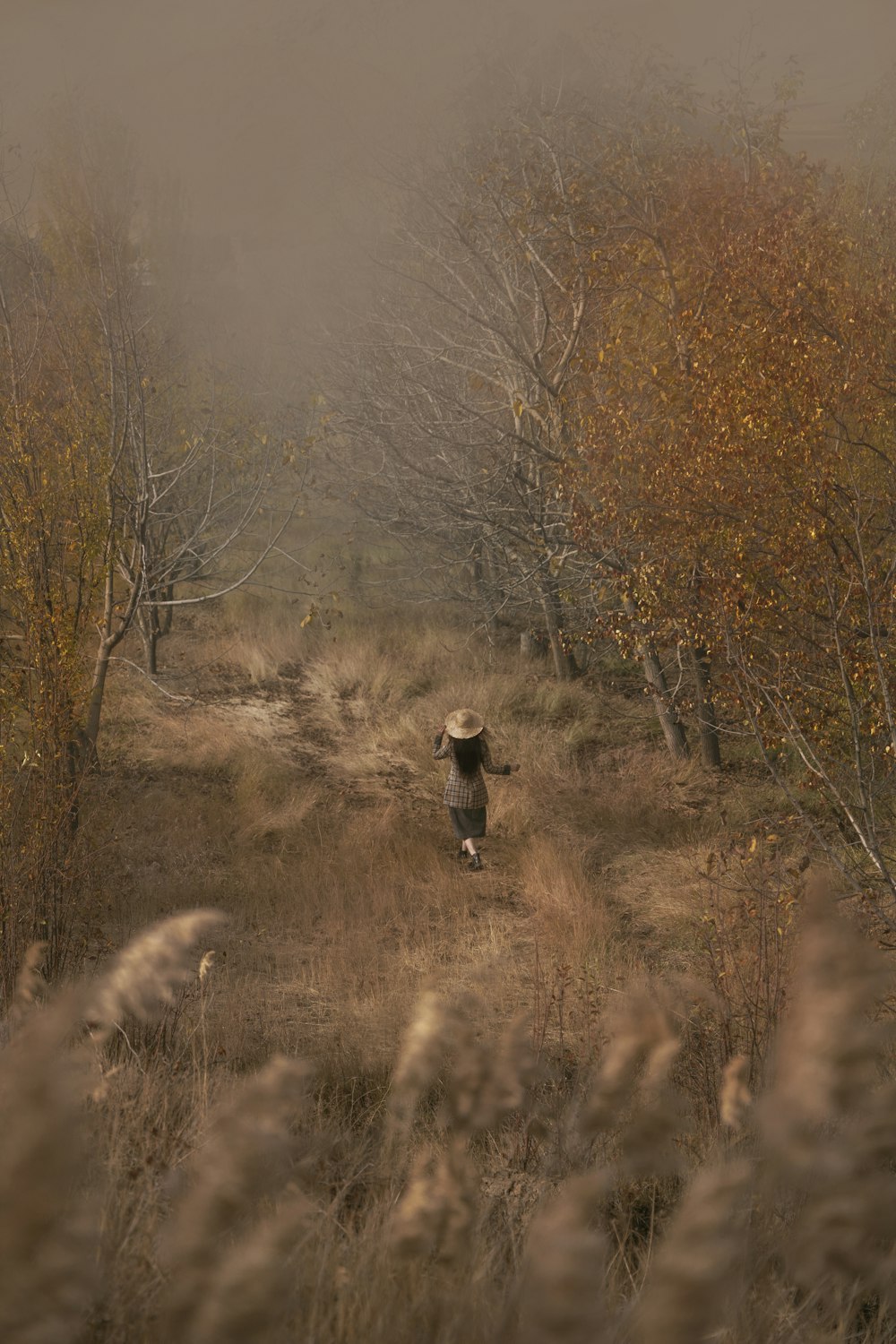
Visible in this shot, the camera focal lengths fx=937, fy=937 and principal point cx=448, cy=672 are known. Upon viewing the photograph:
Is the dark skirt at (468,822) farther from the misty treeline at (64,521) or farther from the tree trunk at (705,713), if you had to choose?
the misty treeline at (64,521)

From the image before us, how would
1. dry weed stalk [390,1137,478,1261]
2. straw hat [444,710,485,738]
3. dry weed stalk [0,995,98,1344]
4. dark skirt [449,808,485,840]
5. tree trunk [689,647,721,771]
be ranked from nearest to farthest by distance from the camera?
dry weed stalk [0,995,98,1344] → dry weed stalk [390,1137,478,1261] → straw hat [444,710,485,738] → dark skirt [449,808,485,840] → tree trunk [689,647,721,771]

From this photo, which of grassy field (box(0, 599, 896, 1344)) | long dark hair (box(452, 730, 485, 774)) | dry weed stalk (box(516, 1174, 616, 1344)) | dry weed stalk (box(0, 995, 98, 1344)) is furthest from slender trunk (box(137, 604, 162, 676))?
dry weed stalk (box(516, 1174, 616, 1344))

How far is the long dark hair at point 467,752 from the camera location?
9531 mm

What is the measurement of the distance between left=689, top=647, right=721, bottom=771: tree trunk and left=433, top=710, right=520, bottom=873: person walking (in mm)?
2935

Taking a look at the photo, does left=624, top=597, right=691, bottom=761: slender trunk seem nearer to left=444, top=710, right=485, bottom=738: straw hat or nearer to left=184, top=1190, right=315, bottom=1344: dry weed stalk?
left=444, top=710, right=485, bottom=738: straw hat

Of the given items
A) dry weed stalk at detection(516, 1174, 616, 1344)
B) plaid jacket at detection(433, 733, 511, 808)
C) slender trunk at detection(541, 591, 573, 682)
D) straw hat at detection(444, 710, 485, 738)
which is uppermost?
dry weed stalk at detection(516, 1174, 616, 1344)

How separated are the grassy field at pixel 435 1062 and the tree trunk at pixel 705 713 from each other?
0.83ft

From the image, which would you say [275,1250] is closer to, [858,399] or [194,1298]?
[194,1298]

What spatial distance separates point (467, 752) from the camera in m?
9.53

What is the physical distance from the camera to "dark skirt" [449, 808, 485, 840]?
9.65 metres

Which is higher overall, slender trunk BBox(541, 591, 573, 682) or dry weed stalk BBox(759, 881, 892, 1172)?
dry weed stalk BBox(759, 881, 892, 1172)

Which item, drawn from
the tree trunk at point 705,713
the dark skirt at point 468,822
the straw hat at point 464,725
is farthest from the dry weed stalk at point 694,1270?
the tree trunk at point 705,713

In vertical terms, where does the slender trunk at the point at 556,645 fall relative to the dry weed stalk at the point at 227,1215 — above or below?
below

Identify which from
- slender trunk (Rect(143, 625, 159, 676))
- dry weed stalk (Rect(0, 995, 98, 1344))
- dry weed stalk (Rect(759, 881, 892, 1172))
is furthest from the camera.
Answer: slender trunk (Rect(143, 625, 159, 676))
